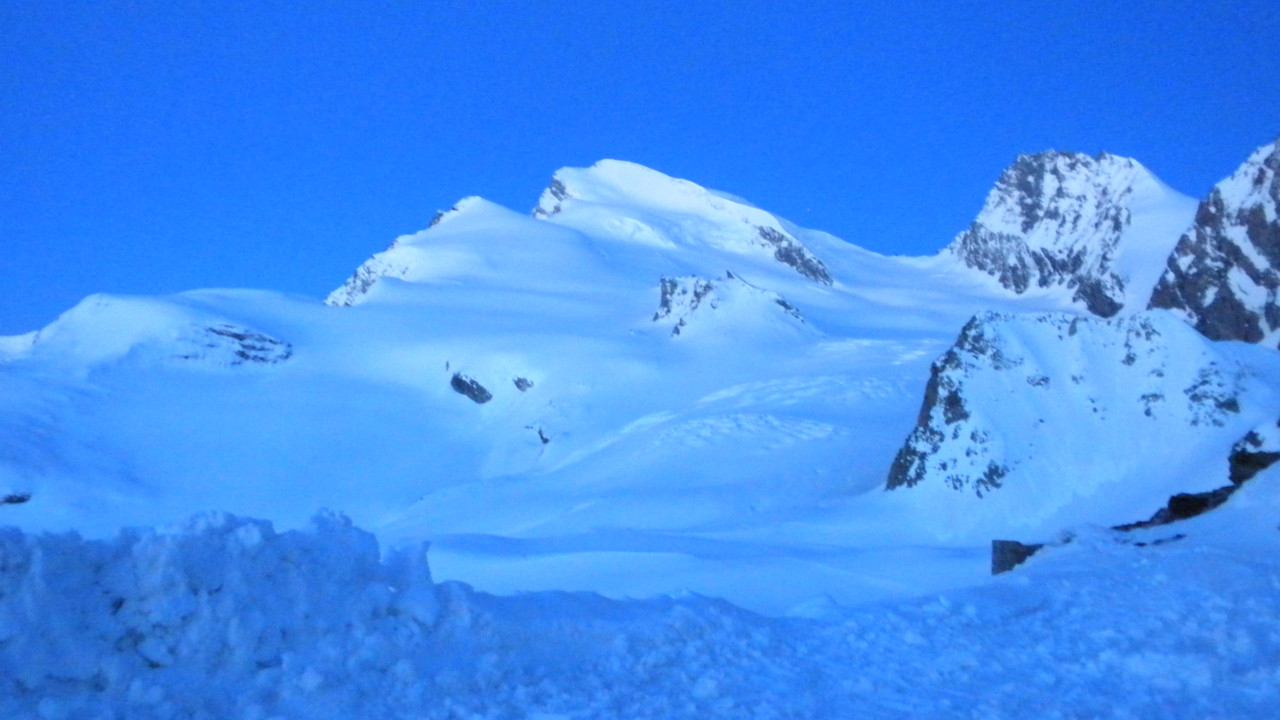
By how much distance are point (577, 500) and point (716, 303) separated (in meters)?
26.2

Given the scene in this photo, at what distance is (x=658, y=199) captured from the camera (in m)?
96.4

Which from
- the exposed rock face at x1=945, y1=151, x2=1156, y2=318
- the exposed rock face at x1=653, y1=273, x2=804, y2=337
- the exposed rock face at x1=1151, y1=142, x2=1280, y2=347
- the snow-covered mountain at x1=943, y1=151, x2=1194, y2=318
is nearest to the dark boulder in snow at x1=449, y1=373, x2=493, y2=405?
the exposed rock face at x1=653, y1=273, x2=804, y2=337

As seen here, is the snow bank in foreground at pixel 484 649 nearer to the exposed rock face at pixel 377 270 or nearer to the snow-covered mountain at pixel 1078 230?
the exposed rock face at pixel 377 270

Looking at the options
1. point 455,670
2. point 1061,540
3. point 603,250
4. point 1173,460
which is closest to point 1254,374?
point 1173,460

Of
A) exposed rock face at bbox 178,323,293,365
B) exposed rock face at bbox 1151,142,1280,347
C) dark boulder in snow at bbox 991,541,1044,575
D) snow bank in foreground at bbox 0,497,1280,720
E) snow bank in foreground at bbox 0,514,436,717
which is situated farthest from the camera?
exposed rock face at bbox 1151,142,1280,347

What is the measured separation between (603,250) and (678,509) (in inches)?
2198

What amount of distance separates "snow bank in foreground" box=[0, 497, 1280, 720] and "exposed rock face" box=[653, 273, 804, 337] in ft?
140

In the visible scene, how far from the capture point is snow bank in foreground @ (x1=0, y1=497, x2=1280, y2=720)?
4.70m

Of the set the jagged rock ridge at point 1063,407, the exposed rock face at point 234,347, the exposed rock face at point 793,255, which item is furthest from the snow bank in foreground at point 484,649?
the exposed rock face at point 793,255

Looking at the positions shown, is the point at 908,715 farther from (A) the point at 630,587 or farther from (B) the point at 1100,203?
(B) the point at 1100,203

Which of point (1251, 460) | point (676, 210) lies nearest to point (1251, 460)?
point (1251, 460)

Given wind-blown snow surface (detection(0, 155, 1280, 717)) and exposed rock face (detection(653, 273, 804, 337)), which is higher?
exposed rock face (detection(653, 273, 804, 337))

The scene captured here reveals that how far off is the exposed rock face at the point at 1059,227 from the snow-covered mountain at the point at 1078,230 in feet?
0.29

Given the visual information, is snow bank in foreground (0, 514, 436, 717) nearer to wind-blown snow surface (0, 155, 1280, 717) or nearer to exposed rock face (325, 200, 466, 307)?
wind-blown snow surface (0, 155, 1280, 717)
